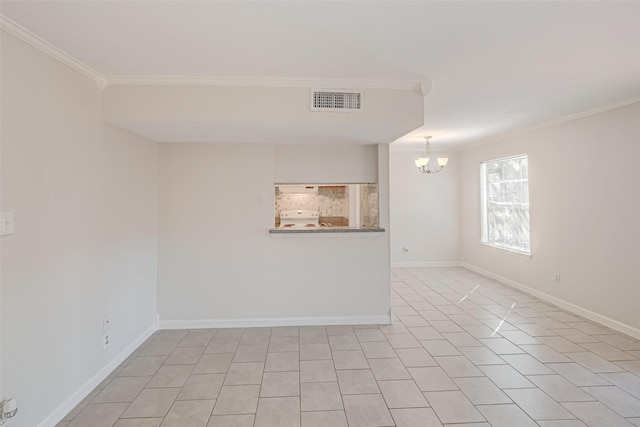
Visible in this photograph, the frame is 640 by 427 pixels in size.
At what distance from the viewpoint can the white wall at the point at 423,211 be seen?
645 centimetres

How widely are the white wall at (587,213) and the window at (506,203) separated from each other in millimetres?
239

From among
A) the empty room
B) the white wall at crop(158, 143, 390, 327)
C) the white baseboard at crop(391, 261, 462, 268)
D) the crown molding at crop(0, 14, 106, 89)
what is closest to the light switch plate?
the empty room

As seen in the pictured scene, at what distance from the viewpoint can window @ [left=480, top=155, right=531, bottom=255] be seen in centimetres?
489

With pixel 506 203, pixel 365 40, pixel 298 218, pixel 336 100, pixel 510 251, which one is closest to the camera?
pixel 365 40

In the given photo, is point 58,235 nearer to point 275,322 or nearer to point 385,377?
Result: point 275,322

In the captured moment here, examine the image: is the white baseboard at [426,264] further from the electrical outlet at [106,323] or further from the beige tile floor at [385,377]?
the electrical outlet at [106,323]

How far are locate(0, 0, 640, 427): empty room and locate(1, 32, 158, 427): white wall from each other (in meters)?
0.01

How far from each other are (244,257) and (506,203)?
14.3ft

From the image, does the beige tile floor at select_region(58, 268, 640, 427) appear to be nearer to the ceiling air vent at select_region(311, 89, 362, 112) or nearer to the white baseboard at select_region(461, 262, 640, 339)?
the white baseboard at select_region(461, 262, 640, 339)

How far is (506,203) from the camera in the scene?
5309 mm

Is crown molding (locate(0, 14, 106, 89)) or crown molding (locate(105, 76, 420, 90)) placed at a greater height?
crown molding (locate(105, 76, 420, 90))

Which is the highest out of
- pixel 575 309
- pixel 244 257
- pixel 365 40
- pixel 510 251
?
pixel 365 40

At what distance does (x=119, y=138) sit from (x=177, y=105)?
653mm

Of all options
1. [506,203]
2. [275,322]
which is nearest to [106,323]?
[275,322]
